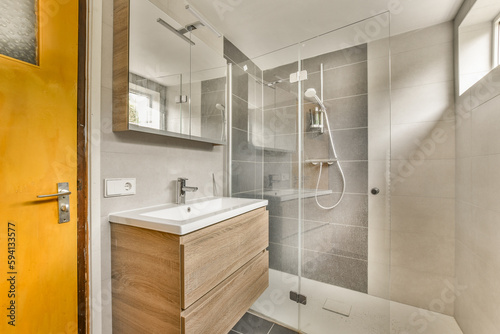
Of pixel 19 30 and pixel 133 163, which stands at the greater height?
pixel 19 30

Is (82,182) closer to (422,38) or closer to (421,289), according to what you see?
(421,289)

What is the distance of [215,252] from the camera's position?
42.9 inches

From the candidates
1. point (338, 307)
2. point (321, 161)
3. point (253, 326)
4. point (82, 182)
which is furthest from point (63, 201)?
point (338, 307)

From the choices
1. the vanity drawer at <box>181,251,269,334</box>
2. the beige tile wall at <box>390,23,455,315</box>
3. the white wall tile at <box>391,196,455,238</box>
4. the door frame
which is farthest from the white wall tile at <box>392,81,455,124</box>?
the door frame

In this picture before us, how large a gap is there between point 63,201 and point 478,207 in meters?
2.24

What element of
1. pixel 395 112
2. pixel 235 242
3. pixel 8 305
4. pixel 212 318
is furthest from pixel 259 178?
pixel 8 305

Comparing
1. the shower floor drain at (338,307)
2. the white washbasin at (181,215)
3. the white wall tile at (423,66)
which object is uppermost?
the white wall tile at (423,66)

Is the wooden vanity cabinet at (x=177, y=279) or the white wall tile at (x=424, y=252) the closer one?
the wooden vanity cabinet at (x=177, y=279)

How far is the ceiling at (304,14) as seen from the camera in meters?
1.60

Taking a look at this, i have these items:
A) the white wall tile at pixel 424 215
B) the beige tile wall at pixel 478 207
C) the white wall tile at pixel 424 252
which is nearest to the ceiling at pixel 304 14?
the beige tile wall at pixel 478 207

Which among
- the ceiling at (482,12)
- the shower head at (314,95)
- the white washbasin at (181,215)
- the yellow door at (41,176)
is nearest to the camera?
Result: the yellow door at (41,176)

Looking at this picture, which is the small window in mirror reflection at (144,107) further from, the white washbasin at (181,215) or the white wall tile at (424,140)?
the white wall tile at (424,140)

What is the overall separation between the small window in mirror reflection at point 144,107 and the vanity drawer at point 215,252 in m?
0.65

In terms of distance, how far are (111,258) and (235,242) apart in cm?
63
